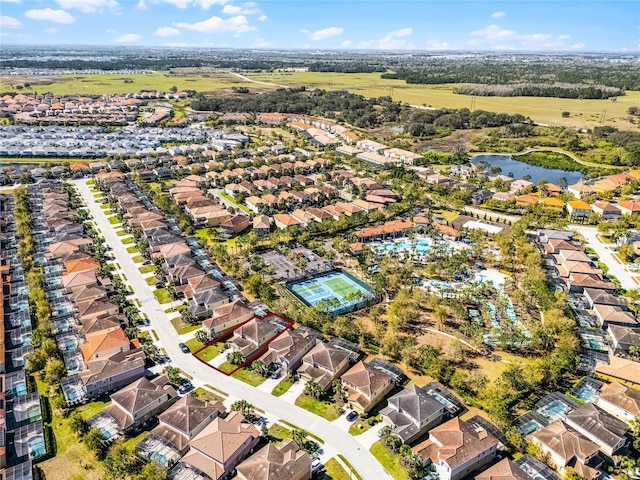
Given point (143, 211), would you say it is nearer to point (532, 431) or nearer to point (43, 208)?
point (43, 208)

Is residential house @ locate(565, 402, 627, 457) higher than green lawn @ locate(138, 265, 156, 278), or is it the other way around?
green lawn @ locate(138, 265, 156, 278)

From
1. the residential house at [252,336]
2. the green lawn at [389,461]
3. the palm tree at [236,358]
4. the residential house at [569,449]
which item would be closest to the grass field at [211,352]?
the residential house at [252,336]

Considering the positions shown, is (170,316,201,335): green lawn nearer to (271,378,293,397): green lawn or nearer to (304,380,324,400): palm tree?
(271,378,293,397): green lawn

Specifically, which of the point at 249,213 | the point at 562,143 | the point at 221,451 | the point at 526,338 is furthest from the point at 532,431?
the point at 562,143

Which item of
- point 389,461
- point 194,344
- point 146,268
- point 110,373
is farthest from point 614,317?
point 146,268

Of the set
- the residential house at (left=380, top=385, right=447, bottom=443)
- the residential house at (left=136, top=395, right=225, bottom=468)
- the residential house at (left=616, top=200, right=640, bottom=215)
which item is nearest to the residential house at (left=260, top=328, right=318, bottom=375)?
the residential house at (left=136, top=395, right=225, bottom=468)

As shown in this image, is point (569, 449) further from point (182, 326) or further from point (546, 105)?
point (546, 105)
